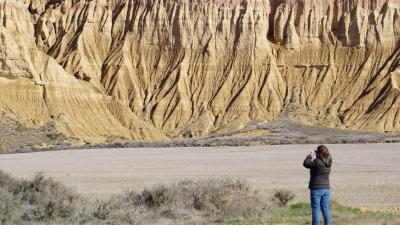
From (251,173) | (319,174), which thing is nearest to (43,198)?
(319,174)

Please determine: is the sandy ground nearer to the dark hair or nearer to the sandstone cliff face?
the dark hair

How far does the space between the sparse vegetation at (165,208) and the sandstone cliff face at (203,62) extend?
5950 cm

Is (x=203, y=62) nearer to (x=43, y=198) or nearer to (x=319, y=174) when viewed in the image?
(x=43, y=198)

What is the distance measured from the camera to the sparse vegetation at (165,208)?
14.4 metres

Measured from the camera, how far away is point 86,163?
37.3 meters

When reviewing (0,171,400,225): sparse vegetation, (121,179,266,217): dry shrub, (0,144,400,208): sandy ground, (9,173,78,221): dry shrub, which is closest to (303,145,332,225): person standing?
(0,171,400,225): sparse vegetation

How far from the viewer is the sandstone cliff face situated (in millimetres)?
80250

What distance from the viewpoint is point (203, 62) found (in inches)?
3617

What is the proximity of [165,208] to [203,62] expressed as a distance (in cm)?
7618

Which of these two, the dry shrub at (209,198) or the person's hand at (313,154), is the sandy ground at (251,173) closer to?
the dry shrub at (209,198)

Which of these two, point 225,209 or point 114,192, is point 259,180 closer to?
point 114,192

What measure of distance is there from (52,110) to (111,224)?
63512mm

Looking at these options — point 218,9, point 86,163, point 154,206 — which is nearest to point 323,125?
point 218,9

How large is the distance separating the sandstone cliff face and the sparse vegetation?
59.5m
